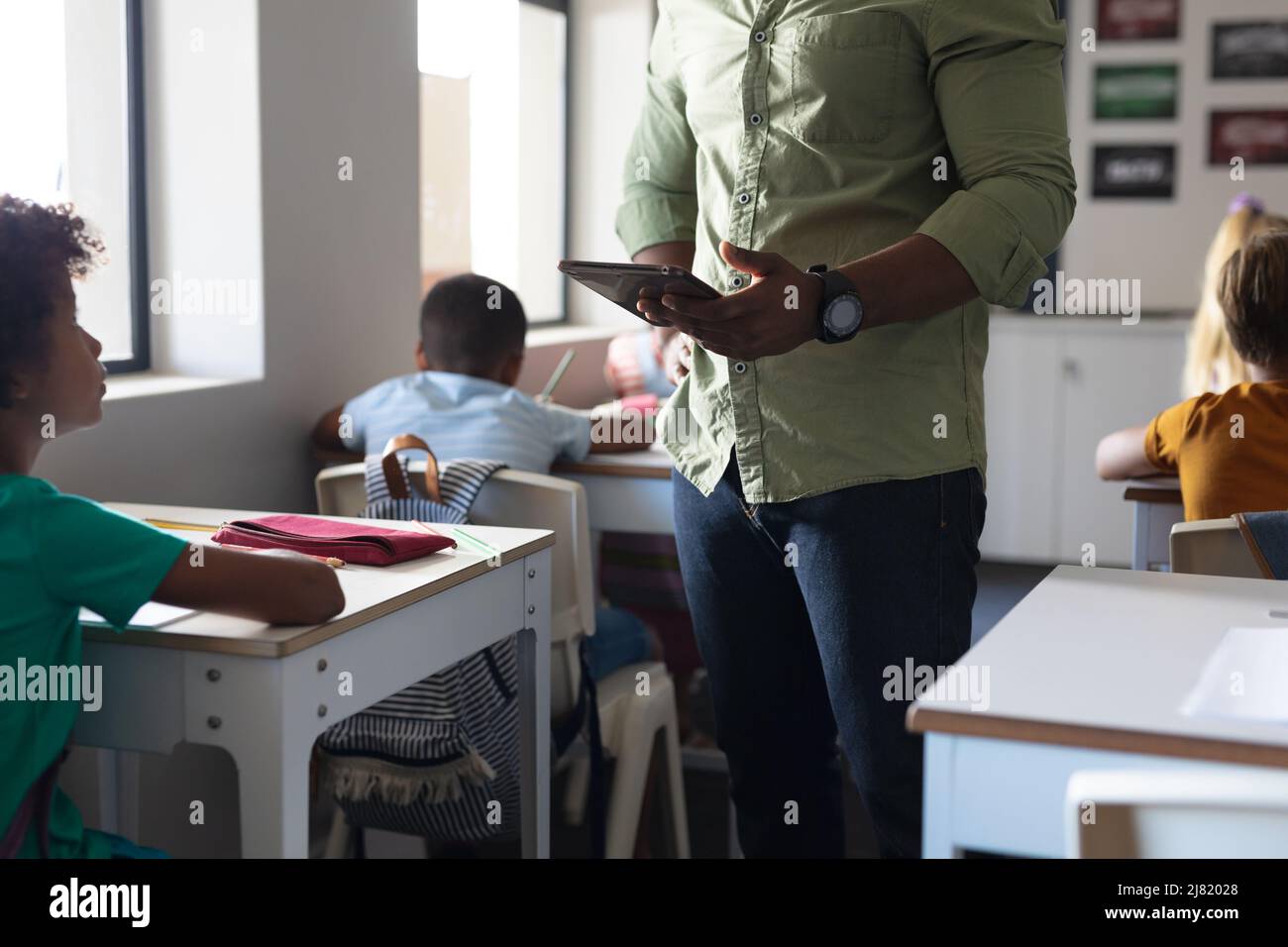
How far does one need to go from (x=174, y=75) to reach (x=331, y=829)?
4.02 ft

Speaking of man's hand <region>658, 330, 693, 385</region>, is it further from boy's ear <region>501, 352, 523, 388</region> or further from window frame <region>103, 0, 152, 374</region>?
window frame <region>103, 0, 152, 374</region>

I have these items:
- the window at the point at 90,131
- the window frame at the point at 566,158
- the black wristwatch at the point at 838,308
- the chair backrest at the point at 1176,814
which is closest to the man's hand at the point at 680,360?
the black wristwatch at the point at 838,308

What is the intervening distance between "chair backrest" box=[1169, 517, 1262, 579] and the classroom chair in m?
0.80

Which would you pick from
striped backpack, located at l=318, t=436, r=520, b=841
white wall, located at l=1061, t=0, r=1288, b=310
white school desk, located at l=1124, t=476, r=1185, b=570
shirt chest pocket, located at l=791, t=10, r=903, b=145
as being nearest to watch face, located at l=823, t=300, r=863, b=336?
shirt chest pocket, located at l=791, t=10, r=903, b=145

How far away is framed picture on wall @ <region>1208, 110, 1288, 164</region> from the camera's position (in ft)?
15.8

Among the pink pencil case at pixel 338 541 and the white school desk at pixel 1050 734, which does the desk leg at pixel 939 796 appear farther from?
the pink pencil case at pixel 338 541

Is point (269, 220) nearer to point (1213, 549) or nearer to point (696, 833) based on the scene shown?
point (696, 833)

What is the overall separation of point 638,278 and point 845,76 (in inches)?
13.1

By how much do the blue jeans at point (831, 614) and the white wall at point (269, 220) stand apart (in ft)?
3.11
